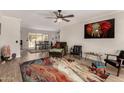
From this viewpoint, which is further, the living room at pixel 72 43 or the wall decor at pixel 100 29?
the wall decor at pixel 100 29

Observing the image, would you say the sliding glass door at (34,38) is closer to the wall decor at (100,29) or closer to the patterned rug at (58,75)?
the wall decor at (100,29)

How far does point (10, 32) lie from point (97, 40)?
14.0 feet

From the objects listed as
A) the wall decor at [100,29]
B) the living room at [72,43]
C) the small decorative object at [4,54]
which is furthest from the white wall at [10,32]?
the wall decor at [100,29]

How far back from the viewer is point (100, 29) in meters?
4.80

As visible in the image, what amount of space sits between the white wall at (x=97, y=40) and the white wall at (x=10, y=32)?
3.30m

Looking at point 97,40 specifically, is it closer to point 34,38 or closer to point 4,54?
point 4,54

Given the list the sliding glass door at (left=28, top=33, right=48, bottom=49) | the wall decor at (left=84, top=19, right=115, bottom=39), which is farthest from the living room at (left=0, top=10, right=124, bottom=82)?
the sliding glass door at (left=28, top=33, right=48, bottom=49)

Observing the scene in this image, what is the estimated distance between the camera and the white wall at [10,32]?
5.05 meters

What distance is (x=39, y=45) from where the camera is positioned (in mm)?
10727

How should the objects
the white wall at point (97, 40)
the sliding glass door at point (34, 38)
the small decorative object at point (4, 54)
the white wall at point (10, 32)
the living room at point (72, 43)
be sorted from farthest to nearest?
the sliding glass door at point (34, 38)
the white wall at point (10, 32)
the small decorative object at point (4, 54)
the white wall at point (97, 40)
the living room at point (72, 43)

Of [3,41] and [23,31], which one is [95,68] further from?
[23,31]

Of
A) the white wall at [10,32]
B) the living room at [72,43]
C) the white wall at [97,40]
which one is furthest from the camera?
the white wall at [10,32]
